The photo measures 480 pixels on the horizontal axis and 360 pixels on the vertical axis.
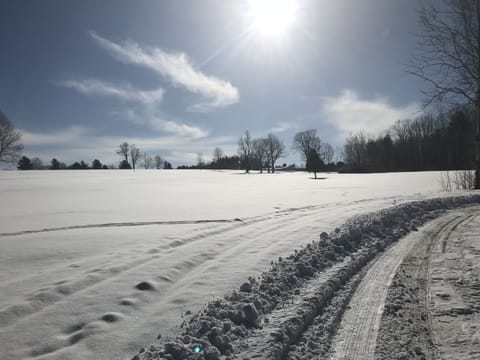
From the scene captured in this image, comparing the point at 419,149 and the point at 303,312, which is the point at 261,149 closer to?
the point at 419,149

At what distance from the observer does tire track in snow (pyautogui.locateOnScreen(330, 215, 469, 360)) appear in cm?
223

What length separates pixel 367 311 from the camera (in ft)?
9.20

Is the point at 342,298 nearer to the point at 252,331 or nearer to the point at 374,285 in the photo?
the point at 374,285

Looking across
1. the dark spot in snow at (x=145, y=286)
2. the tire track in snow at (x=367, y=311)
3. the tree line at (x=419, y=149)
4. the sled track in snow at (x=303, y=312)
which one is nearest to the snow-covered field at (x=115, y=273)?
the dark spot in snow at (x=145, y=286)

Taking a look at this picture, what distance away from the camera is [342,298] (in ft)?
10.1

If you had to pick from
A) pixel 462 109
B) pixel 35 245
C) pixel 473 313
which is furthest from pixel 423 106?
pixel 35 245

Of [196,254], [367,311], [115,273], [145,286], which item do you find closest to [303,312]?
[367,311]

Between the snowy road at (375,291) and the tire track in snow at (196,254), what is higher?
the tire track in snow at (196,254)

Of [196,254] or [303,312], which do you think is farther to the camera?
[196,254]

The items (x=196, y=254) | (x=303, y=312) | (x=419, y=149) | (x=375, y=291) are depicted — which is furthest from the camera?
(x=419, y=149)

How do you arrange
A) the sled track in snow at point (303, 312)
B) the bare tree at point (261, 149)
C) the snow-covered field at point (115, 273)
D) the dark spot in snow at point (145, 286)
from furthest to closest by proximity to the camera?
the bare tree at point (261, 149), the dark spot in snow at point (145, 286), the snow-covered field at point (115, 273), the sled track in snow at point (303, 312)

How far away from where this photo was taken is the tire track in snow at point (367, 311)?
2234 mm

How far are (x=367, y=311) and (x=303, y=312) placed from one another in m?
0.70

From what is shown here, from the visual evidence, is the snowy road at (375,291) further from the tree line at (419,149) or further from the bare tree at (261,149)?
the bare tree at (261,149)
